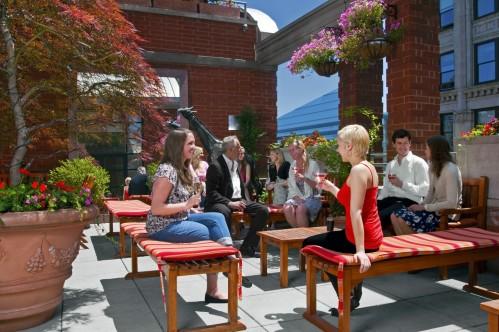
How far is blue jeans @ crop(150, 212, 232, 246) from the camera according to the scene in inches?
140

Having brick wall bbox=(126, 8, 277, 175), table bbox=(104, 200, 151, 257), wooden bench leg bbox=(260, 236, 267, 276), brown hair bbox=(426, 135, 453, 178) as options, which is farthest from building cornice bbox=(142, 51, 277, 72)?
brown hair bbox=(426, 135, 453, 178)

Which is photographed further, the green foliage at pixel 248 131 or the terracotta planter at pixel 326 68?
the green foliage at pixel 248 131

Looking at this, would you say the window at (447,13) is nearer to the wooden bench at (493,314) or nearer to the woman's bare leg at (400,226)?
the woman's bare leg at (400,226)

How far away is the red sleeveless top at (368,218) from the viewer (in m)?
3.13

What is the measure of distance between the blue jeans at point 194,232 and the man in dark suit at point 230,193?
1.35 m

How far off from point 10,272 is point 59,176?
433cm

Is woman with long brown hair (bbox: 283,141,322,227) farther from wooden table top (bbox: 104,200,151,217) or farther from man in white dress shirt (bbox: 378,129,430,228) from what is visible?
wooden table top (bbox: 104,200,151,217)

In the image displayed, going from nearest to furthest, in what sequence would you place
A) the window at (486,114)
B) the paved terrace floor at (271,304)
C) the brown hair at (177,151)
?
the paved terrace floor at (271,304) → the brown hair at (177,151) → the window at (486,114)

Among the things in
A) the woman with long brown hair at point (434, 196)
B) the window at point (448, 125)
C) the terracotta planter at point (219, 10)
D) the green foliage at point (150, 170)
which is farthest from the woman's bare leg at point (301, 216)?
the window at point (448, 125)

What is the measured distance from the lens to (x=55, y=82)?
4.52m

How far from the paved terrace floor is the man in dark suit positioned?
2.10 feet

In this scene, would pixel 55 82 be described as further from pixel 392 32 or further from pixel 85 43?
pixel 392 32

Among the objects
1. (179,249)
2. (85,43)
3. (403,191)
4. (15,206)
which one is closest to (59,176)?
(85,43)

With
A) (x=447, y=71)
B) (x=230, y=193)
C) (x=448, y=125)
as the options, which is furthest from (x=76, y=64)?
(x=447, y=71)
